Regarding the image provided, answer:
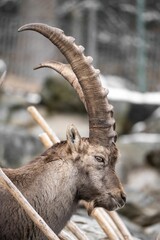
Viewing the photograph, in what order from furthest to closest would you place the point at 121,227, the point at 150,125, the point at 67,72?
the point at 150,125, the point at 121,227, the point at 67,72

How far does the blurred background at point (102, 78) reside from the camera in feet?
50.9

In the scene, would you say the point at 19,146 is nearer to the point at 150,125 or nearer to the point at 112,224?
the point at 150,125

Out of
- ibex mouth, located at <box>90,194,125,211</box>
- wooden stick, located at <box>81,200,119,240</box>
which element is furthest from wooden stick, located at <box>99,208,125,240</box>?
ibex mouth, located at <box>90,194,125,211</box>

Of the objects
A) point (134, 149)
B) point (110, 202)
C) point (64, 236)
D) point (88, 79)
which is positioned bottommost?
point (134, 149)

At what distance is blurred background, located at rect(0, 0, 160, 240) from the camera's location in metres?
15.5

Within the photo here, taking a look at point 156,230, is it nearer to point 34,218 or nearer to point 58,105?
point 34,218

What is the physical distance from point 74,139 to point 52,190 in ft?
1.53

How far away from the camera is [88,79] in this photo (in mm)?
6500

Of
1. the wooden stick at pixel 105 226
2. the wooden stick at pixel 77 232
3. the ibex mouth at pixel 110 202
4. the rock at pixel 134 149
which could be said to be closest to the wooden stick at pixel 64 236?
the wooden stick at pixel 77 232

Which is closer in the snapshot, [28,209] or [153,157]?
[28,209]

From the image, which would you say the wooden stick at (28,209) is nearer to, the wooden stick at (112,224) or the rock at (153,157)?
the wooden stick at (112,224)

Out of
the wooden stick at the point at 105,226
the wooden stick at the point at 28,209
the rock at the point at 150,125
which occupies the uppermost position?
the wooden stick at the point at 28,209

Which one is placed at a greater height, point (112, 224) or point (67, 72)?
point (67, 72)

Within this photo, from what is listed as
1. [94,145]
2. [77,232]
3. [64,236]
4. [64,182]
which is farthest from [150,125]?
[64,182]
